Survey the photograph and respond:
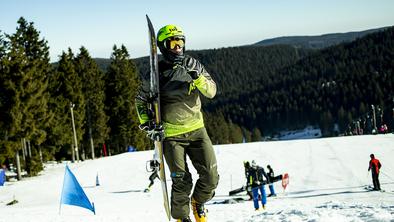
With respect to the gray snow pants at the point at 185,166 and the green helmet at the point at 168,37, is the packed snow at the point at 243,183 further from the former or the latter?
the green helmet at the point at 168,37

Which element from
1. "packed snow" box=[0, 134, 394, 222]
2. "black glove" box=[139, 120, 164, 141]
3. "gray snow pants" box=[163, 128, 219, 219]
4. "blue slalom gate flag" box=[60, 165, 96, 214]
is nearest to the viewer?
"black glove" box=[139, 120, 164, 141]

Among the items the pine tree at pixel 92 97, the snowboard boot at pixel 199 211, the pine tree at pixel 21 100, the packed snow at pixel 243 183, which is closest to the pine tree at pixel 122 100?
the pine tree at pixel 92 97

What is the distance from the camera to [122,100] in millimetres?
56938

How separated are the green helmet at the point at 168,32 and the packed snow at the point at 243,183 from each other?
12.3 feet

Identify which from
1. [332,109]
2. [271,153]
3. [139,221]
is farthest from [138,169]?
[332,109]

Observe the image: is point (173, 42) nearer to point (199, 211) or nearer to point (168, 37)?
point (168, 37)

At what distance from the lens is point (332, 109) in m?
200

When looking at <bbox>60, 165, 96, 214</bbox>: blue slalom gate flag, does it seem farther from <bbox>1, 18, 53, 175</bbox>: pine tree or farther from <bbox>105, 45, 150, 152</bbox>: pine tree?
<bbox>105, 45, 150, 152</bbox>: pine tree

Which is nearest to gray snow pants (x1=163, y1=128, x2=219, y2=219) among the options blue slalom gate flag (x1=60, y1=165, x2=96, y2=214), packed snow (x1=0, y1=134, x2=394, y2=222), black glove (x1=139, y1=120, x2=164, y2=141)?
black glove (x1=139, y1=120, x2=164, y2=141)

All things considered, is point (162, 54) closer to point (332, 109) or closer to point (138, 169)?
point (138, 169)

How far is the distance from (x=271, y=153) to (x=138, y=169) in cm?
1126

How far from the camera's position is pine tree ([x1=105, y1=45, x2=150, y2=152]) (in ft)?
185

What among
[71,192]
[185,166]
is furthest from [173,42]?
[71,192]

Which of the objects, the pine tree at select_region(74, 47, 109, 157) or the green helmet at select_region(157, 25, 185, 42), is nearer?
the green helmet at select_region(157, 25, 185, 42)
